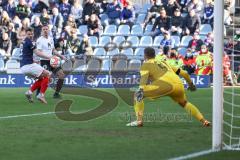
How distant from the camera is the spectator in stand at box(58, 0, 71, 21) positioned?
32.9m

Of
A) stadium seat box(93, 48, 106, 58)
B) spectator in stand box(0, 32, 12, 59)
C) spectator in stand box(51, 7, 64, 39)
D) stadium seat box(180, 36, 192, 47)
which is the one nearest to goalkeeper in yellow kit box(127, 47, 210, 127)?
stadium seat box(93, 48, 106, 58)

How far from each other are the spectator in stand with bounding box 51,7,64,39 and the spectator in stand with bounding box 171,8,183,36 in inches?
191

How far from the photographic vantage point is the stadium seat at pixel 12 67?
27938 millimetres

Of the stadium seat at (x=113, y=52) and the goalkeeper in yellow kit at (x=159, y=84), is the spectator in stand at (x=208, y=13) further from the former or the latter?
the goalkeeper in yellow kit at (x=159, y=84)

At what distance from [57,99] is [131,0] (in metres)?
14.4

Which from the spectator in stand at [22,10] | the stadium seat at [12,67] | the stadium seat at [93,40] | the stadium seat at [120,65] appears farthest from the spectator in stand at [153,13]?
the stadium seat at [12,67]

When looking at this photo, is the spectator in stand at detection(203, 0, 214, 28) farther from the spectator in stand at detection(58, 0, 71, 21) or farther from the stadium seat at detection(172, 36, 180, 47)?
the spectator in stand at detection(58, 0, 71, 21)

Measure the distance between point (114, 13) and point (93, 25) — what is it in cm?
121

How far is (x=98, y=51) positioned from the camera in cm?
3030

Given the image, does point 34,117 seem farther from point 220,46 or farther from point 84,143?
point 220,46

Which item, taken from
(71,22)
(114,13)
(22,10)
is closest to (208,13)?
(114,13)

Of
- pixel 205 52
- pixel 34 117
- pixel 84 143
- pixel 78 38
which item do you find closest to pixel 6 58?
pixel 78 38

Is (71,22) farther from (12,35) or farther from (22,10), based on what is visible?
(12,35)

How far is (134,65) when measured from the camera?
2767cm
